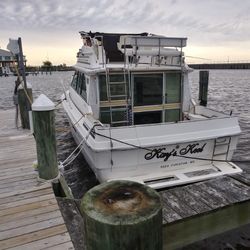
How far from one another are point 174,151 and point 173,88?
198 cm

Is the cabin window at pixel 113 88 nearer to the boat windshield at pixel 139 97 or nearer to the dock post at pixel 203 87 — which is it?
the boat windshield at pixel 139 97

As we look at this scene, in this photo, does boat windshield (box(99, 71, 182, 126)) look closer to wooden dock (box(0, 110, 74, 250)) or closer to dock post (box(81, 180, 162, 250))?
wooden dock (box(0, 110, 74, 250))

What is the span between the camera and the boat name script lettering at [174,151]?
566 cm

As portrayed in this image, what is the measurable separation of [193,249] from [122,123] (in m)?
3.25

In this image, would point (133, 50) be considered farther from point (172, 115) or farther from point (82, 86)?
point (82, 86)

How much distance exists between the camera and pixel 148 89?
22.7 ft

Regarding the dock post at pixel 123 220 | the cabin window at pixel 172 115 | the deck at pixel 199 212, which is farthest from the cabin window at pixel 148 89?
the dock post at pixel 123 220

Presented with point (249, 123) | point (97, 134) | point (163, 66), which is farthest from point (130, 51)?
point (249, 123)

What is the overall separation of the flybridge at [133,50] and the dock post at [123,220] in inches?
191

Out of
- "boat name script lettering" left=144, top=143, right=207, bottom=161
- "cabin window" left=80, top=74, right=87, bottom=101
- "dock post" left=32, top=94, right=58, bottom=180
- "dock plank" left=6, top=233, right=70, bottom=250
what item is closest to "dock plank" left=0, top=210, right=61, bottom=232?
"dock plank" left=6, top=233, right=70, bottom=250

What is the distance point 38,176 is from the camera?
4.69 meters

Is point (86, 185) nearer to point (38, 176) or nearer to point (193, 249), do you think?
point (38, 176)

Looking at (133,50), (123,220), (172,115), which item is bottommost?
(172,115)

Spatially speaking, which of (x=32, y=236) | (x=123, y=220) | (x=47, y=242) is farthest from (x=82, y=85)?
(x=123, y=220)
